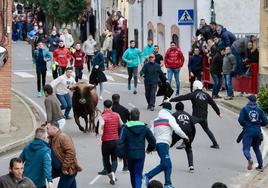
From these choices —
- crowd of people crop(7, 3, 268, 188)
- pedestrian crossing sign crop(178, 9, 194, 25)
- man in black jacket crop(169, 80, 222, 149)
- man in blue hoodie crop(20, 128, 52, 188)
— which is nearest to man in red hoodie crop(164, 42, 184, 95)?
crowd of people crop(7, 3, 268, 188)

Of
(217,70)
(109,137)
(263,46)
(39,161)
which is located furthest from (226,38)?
(39,161)

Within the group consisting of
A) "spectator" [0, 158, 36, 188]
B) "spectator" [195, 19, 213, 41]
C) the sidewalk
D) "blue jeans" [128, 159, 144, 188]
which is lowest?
the sidewalk

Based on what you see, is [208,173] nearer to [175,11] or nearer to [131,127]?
[131,127]

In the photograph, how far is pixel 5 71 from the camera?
24156 millimetres

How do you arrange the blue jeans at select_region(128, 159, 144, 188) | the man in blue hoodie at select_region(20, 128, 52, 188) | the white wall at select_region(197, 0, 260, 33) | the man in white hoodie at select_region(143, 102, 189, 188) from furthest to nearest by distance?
the white wall at select_region(197, 0, 260, 33), the man in white hoodie at select_region(143, 102, 189, 188), the blue jeans at select_region(128, 159, 144, 188), the man in blue hoodie at select_region(20, 128, 52, 188)

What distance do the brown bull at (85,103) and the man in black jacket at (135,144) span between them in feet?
24.1

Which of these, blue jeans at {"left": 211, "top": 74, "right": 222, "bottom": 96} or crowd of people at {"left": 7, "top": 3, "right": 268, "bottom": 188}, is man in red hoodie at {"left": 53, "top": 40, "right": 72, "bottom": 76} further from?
blue jeans at {"left": 211, "top": 74, "right": 222, "bottom": 96}

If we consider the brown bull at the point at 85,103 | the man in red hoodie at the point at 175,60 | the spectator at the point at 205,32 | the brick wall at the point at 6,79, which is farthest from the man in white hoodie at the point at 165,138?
the spectator at the point at 205,32

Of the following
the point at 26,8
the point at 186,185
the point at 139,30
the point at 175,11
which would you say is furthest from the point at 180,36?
the point at 26,8

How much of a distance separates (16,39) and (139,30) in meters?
21.1

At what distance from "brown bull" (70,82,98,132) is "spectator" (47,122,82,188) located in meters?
9.08

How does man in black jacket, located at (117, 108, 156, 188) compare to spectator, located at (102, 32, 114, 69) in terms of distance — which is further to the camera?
spectator, located at (102, 32, 114, 69)

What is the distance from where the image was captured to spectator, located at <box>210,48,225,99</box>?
30547mm

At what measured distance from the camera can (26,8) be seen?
7375 centimetres
